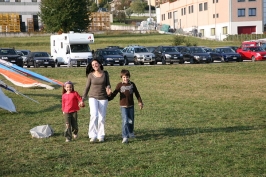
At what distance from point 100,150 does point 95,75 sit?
174 centimetres

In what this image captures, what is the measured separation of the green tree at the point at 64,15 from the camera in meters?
70.3

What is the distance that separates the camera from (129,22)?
144 metres

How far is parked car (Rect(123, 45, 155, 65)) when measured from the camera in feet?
137

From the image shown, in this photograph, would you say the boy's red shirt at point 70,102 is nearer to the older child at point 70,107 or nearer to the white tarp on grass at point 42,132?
the older child at point 70,107

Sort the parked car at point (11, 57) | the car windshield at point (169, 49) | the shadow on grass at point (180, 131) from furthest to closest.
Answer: the car windshield at point (169, 49) < the parked car at point (11, 57) < the shadow on grass at point (180, 131)

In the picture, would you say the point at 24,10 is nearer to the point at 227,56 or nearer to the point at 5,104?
the point at 227,56

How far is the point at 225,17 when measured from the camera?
8012 centimetres

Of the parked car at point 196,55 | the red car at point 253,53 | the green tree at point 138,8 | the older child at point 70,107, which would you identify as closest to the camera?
the older child at point 70,107

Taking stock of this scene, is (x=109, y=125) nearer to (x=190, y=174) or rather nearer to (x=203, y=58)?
(x=190, y=174)

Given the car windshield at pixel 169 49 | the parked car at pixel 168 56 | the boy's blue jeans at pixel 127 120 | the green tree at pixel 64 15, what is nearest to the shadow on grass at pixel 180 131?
the boy's blue jeans at pixel 127 120

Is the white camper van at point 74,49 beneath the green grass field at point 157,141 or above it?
above

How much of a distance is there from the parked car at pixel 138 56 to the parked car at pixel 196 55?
10.4ft

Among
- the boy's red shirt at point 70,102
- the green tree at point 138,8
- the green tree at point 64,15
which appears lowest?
the boy's red shirt at point 70,102

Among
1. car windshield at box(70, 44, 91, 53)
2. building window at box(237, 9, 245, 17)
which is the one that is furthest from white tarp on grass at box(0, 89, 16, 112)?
building window at box(237, 9, 245, 17)
